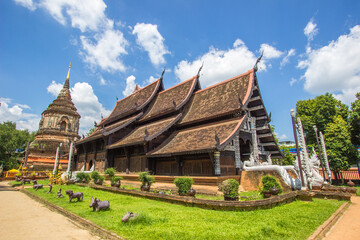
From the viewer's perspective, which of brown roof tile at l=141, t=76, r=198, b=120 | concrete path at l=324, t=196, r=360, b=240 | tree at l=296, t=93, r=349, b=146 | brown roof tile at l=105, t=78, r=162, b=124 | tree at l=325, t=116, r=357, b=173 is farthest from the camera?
tree at l=296, t=93, r=349, b=146

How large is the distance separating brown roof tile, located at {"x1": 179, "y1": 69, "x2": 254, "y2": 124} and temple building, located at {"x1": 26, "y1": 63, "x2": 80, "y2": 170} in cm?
2259

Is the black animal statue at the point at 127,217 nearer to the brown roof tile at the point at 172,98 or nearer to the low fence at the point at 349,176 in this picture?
the brown roof tile at the point at 172,98

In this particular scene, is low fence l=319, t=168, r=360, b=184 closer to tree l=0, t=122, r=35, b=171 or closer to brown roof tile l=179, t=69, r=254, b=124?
brown roof tile l=179, t=69, r=254, b=124

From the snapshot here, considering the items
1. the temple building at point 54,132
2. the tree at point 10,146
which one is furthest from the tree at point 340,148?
the tree at point 10,146

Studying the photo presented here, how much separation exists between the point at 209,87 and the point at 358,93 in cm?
1369

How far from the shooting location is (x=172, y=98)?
18250mm

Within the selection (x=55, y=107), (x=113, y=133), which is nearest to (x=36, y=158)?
(x=55, y=107)

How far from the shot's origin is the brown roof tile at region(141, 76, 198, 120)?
16.4 m

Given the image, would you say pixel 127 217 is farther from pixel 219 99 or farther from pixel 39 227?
pixel 219 99

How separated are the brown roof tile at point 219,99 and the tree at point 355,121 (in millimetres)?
11557

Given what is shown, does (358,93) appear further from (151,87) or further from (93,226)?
(93,226)

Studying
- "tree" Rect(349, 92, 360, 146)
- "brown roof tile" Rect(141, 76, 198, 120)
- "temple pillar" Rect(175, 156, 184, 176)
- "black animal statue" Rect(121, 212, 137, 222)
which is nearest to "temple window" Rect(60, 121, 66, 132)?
"brown roof tile" Rect(141, 76, 198, 120)

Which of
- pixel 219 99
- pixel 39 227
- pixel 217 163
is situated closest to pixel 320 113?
pixel 219 99

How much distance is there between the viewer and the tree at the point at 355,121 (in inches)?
709
